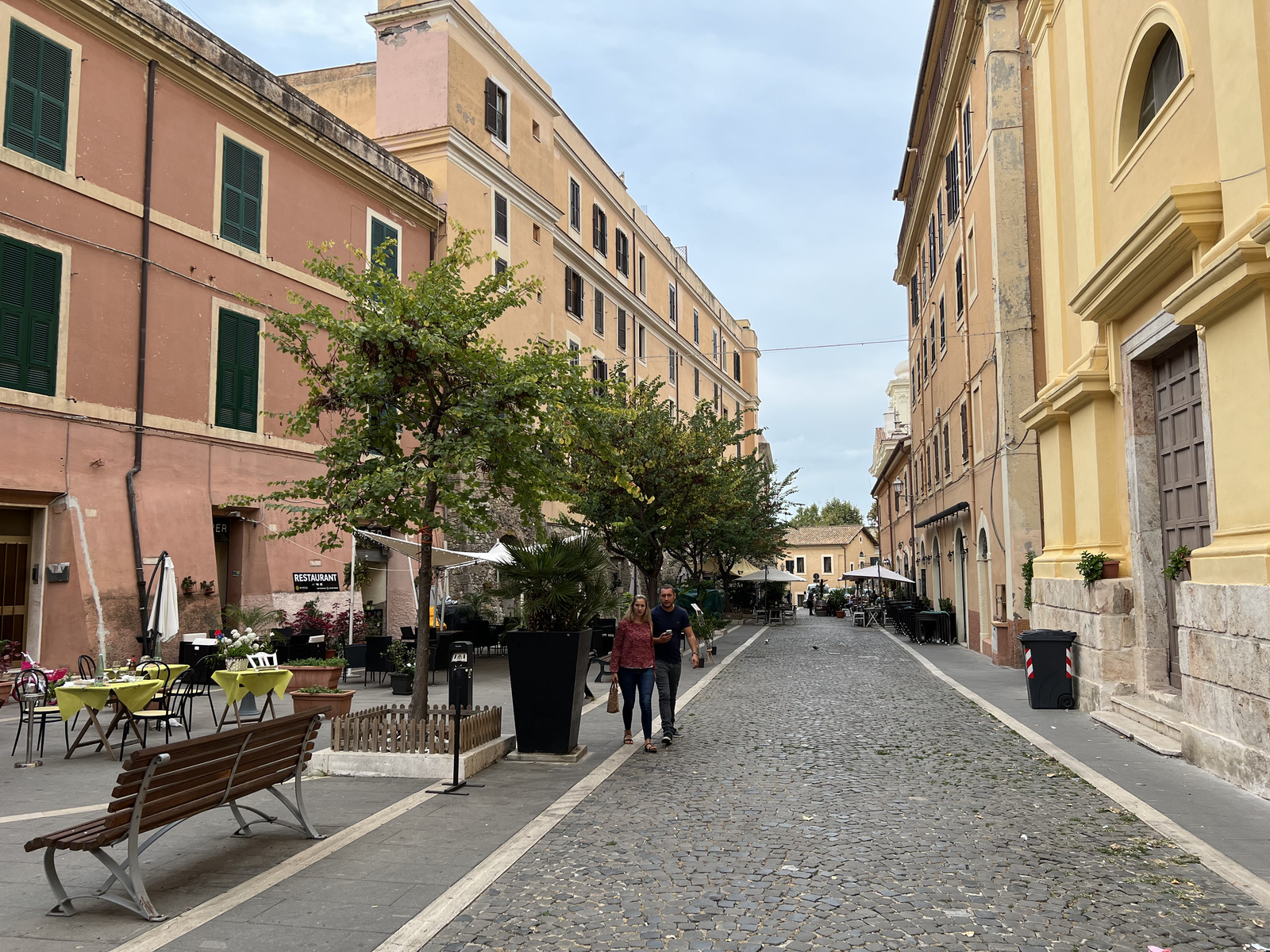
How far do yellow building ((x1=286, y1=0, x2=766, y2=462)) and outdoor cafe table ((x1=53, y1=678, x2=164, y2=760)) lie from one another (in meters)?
10.8

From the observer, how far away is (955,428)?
2481cm

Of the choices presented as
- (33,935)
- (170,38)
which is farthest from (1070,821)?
(170,38)

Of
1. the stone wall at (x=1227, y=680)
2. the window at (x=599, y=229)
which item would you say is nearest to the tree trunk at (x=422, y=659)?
the stone wall at (x=1227, y=680)

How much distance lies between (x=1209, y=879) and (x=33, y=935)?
5975 millimetres

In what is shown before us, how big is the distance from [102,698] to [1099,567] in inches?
422

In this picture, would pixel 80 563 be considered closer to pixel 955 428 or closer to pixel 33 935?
pixel 33 935

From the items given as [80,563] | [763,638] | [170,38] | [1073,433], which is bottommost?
[763,638]

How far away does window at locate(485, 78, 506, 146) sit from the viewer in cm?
2608

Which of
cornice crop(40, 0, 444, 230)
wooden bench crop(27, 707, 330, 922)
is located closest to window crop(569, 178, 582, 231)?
cornice crop(40, 0, 444, 230)

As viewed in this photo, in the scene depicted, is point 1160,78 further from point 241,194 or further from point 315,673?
point 241,194

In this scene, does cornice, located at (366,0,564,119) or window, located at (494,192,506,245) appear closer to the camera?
cornice, located at (366,0,564,119)

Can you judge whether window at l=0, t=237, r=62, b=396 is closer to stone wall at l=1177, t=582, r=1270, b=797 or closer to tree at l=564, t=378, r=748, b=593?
tree at l=564, t=378, r=748, b=593

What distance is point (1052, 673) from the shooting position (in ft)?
39.7

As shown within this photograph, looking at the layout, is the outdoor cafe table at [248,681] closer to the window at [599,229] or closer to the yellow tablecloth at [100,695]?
the yellow tablecloth at [100,695]
